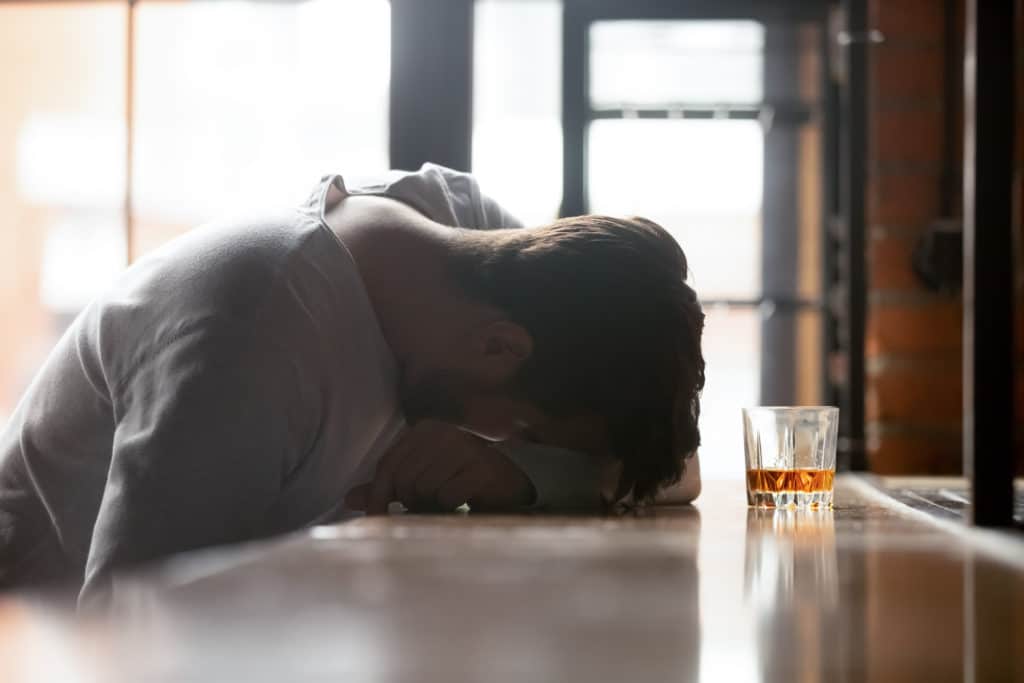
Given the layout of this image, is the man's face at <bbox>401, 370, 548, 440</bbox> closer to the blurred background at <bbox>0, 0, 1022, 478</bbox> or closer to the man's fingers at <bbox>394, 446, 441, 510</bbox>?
the man's fingers at <bbox>394, 446, 441, 510</bbox>

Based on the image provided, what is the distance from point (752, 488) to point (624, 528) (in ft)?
0.79

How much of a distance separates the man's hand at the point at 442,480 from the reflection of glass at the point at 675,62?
1.55 m

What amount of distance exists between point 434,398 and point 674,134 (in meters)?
1.56

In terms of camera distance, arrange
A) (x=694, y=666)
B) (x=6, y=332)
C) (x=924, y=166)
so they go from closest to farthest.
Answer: (x=694, y=666) → (x=924, y=166) → (x=6, y=332)

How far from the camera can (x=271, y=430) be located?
83 centimetres

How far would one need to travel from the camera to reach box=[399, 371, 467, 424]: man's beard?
105 cm

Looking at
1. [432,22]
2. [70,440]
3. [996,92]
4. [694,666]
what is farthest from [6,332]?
[694,666]

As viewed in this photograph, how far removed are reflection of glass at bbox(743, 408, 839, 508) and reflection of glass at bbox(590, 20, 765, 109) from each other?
5.14ft

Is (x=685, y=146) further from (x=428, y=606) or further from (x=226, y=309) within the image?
(x=428, y=606)

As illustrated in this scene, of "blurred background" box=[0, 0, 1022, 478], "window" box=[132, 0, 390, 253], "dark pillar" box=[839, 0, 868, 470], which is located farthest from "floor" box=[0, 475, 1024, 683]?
"window" box=[132, 0, 390, 253]

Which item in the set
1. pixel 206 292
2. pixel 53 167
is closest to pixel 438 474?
pixel 206 292

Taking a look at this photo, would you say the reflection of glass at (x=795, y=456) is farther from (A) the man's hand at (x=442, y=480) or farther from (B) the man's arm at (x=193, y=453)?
(B) the man's arm at (x=193, y=453)

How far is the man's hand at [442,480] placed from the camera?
3.06ft

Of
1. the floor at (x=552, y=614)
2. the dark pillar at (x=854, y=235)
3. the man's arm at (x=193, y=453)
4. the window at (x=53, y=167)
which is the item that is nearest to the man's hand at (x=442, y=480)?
the man's arm at (x=193, y=453)
